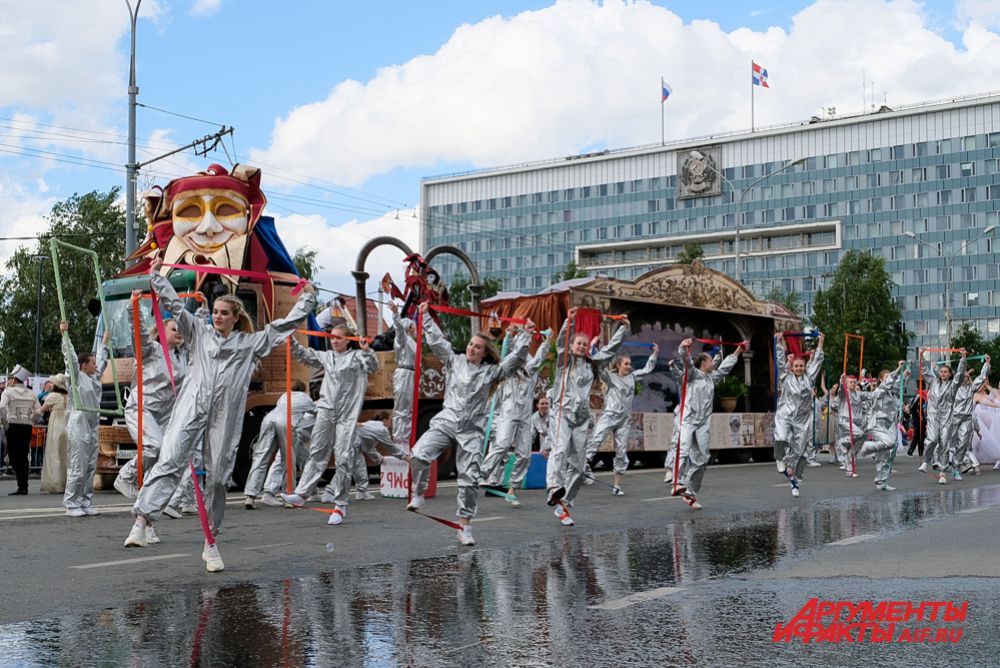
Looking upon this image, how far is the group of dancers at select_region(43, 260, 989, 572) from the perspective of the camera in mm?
7512

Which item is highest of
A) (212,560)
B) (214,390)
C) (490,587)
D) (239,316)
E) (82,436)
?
(239,316)

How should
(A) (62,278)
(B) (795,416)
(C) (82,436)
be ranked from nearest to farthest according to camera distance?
(C) (82,436), (B) (795,416), (A) (62,278)

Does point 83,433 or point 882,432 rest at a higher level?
point 83,433

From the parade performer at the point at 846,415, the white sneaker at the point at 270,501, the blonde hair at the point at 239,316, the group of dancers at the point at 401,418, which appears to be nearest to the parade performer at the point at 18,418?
the group of dancers at the point at 401,418

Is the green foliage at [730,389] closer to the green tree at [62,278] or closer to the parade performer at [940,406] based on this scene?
the parade performer at [940,406]

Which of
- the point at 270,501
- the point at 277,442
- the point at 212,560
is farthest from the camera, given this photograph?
the point at 270,501

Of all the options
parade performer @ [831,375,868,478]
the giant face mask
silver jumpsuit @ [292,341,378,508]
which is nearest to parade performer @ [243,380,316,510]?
silver jumpsuit @ [292,341,378,508]

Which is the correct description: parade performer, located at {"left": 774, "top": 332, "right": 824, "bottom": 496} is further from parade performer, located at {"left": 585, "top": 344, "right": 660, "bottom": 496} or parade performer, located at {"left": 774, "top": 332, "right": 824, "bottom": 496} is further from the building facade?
the building facade

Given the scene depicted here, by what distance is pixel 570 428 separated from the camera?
11.5m

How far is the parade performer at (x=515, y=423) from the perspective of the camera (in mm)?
11727

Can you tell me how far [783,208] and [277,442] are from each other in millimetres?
82781

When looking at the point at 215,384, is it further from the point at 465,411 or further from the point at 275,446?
the point at 275,446

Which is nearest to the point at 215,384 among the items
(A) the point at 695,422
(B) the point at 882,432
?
(A) the point at 695,422

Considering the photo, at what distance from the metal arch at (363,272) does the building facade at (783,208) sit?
61979 mm
